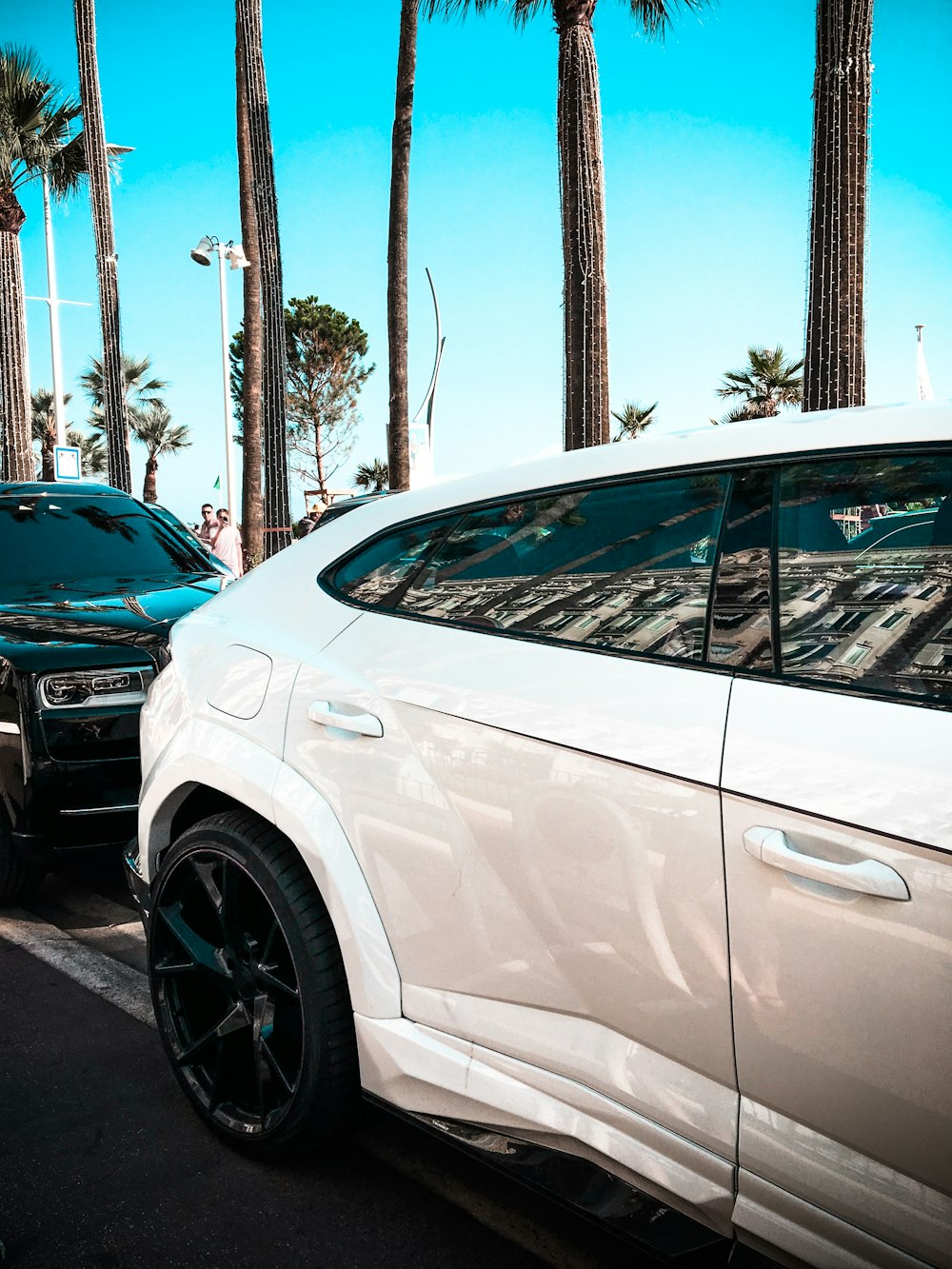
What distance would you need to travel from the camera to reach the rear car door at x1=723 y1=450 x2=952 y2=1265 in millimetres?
1356

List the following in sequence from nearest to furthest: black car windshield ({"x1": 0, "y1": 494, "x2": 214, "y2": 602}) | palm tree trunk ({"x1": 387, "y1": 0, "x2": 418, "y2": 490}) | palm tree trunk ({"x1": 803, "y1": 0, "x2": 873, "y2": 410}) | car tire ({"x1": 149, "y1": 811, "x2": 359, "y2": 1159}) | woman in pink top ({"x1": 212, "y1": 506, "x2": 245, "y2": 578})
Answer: car tire ({"x1": 149, "y1": 811, "x2": 359, "y2": 1159}) < black car windshield ({"x1": 0, "y1": 494, "x2": 214, "y2": 602}) < palm tree trunk ({"x1": 803, "y1": 0, "x2": 873, "y2": 410}) < palm tree trunk ({"x1": 387, "y1": 0, "x2": 418, "y2": 490}) < woman in pink top ({"x1": 212, "y1": 506, "x2": 245, "y2": 578})

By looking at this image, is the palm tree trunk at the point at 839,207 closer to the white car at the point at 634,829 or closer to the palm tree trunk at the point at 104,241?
the white car at the point at 634,829

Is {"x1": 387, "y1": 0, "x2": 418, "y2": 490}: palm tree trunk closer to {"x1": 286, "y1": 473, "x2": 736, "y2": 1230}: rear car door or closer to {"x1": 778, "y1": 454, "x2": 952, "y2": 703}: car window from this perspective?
{"x1": 286, "y1": 473, "x2": 736, "y2": 1230}: rear car door

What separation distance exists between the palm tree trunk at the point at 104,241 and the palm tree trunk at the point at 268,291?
138 inches

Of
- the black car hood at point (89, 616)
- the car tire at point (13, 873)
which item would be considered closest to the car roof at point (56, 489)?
the black car hood at point (89, 616)

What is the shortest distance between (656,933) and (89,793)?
2.79m

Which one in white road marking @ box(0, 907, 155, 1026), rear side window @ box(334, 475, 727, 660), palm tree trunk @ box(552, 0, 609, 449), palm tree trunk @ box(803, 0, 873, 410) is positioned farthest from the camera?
palm tree trunk @ box(552, 0, 609, 449)

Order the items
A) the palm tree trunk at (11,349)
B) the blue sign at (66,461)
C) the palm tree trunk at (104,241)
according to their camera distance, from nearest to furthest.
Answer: the blue sign at (66,461), the palm tree trunk at (11,349), the palm tree trunk at (104,241)

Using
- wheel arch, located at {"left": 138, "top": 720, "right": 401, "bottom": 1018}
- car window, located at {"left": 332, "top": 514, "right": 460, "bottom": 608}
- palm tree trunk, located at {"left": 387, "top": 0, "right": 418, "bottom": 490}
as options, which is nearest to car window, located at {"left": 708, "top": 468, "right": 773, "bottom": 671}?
car window, located at {"left": 332, "top": 514, "right": 460, "bottom": 608}

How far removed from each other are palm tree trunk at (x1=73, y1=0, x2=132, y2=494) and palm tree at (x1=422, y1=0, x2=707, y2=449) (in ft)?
36.5

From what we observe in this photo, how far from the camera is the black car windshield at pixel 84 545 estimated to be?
5066 mm

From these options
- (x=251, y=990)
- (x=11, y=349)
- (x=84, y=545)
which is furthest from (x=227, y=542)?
(x=251, y=990)

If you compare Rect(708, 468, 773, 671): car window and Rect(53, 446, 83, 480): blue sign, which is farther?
Rect(53, 446, 83, 480): blue sign

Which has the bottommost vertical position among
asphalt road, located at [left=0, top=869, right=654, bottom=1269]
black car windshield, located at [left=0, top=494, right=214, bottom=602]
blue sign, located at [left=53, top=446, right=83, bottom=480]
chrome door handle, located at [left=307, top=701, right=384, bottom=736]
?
asphalt road, located at [left=0, top=869, right=654, bottom=1269]
